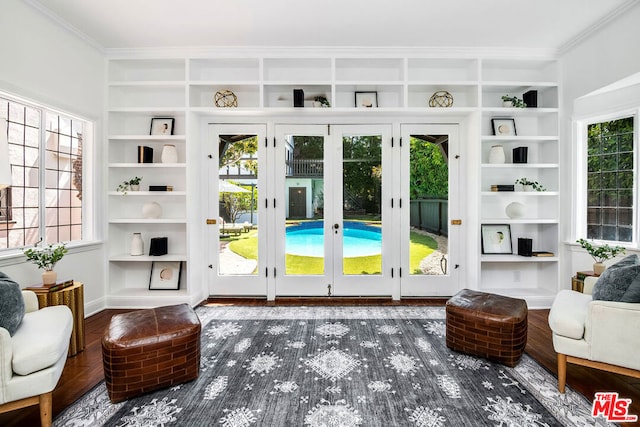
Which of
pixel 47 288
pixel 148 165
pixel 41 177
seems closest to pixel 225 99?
pixel 148 165

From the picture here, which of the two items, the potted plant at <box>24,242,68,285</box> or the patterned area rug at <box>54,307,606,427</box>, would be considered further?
the potted plant at <box>24,242,68,285</box>

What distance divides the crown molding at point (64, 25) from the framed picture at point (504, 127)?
470cm

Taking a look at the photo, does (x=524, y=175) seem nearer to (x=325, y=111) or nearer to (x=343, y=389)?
(x=325, y=111)

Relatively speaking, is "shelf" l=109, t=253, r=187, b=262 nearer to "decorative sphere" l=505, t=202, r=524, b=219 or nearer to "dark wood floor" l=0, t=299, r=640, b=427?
"dark wood floor" l=0, t=299, r=640, b=427

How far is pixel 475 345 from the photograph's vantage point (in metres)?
2.46

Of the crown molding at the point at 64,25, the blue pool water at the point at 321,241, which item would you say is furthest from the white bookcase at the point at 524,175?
the crown molding at the point at 64,25

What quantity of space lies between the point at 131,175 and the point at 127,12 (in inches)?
70.1

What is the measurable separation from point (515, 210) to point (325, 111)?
2.57 m

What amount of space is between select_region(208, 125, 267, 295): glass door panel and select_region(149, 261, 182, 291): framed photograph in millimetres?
424

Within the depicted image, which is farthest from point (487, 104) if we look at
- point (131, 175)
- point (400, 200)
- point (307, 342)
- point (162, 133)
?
point (131, 175)

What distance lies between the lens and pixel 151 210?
377 centimetres

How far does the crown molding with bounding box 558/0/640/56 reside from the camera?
283 centimetres

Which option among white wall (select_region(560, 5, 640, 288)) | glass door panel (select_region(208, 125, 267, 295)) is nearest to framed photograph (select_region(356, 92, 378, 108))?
glass door panel (select_region(208, 125, 267, 295))

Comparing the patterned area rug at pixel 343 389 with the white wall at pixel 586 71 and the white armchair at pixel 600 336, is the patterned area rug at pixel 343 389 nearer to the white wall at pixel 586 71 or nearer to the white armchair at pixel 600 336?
the white armchair at pixel 600 336
